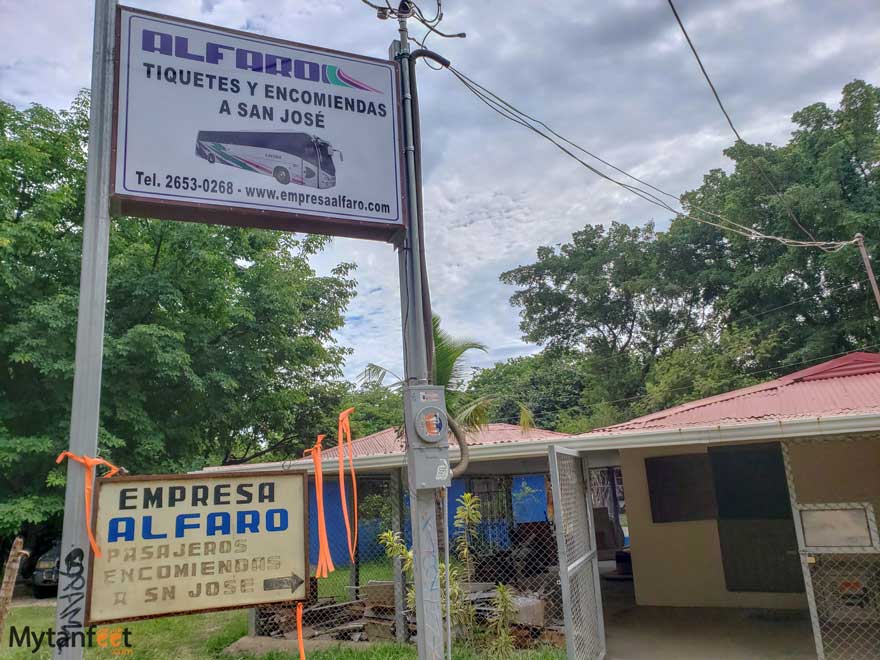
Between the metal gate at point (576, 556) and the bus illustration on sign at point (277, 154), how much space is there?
9.36ft

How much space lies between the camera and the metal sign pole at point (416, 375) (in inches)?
121

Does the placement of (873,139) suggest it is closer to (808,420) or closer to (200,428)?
(808,420)

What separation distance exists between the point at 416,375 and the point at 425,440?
14.0 inches

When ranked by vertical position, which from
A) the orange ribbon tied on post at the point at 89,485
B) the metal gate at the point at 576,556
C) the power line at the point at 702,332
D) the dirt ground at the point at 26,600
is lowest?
the dirt ground at the point at 26,600

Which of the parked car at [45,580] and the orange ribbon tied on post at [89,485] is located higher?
the orange ribbon tied on post at [89,485]

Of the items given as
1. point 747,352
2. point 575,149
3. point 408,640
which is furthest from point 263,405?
point 747,352

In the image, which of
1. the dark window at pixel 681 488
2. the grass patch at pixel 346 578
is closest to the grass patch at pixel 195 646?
the grass patch at pixel 346 578

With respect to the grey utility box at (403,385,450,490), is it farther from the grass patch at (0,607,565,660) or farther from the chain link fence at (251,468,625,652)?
the grass patch at (0,607,565,660)

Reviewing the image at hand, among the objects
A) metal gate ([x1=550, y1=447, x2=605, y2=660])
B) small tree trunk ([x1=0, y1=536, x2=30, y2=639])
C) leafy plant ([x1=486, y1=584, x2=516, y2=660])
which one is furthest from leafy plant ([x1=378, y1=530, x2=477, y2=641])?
small tree trunk ([x1=0, y1=536, x2=30, y2=639])

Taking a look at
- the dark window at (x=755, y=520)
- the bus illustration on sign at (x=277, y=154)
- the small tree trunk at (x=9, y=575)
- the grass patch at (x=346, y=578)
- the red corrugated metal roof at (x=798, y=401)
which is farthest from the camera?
the grass patch at (x=346, y=578)

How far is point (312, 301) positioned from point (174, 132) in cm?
1534

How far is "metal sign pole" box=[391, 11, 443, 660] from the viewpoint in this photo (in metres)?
3.07

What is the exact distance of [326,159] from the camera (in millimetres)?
3379

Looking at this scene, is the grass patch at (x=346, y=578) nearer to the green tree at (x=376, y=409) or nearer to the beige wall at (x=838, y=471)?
the beige wall at (x=838, y=471)
